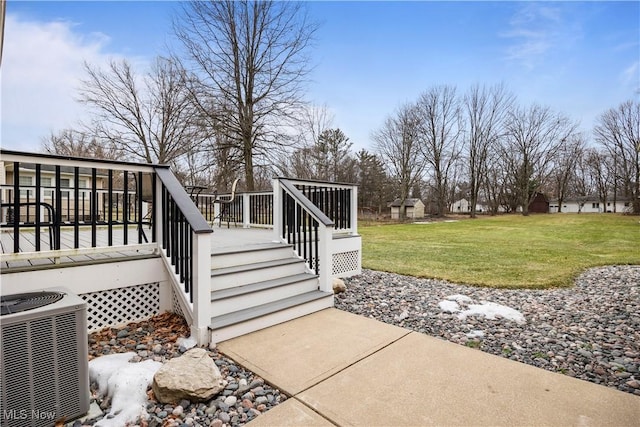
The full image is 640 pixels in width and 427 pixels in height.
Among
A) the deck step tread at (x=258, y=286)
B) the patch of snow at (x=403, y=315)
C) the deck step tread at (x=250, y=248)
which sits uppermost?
the deck step tread at (x=250, y=248)

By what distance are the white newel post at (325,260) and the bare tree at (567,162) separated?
→ 128 ft

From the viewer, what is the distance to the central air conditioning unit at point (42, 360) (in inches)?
65.5

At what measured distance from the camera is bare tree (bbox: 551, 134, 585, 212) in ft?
110

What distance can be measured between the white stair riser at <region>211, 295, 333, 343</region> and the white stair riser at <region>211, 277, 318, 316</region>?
246mm

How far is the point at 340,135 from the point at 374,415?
23340mm

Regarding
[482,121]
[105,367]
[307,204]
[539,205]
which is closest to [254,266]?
[307,204]

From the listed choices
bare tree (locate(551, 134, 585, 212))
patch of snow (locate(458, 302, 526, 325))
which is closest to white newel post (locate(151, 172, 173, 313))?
patch of snow (locate(458, 302, 526, 325))

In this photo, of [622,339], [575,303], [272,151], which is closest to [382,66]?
[272,151]

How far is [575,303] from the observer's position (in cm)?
417

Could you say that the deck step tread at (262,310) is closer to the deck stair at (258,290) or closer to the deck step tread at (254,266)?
the deck stair at (258,290)

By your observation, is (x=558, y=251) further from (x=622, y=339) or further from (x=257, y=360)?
(x=257, y=360)

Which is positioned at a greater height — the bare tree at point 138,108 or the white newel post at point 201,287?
the bare tree at point 138,108

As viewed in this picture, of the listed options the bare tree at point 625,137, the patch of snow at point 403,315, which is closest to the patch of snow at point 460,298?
the patch of snow at point 403,315

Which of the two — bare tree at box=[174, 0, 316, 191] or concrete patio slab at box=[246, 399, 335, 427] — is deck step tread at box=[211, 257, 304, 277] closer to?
concrete patio slab at box=[246, 399, 335, 427]
